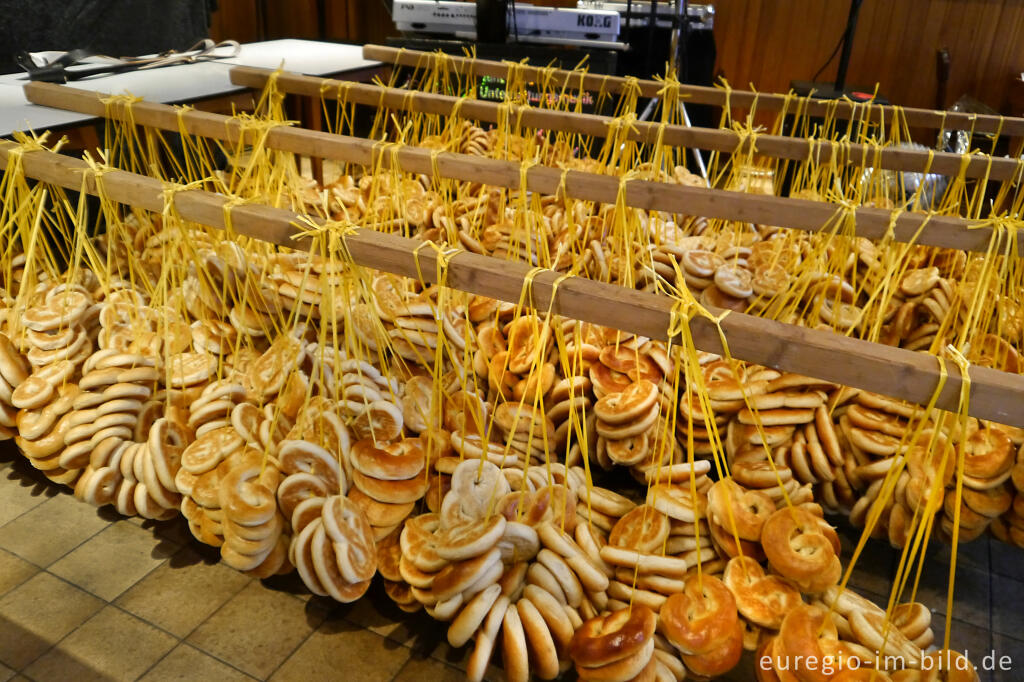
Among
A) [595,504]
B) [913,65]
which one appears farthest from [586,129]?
[913,65]

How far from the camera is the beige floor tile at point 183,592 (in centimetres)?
198

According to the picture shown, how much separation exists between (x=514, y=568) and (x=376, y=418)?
1.77 ft

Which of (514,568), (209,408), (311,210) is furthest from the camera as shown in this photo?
(311,210)

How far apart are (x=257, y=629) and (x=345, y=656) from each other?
0.88ft

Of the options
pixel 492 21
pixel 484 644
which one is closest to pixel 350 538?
pixel 484 644

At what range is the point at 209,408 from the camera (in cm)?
198

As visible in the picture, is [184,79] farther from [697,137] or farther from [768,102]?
[768,102]

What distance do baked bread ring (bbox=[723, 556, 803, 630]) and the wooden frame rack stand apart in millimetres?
571

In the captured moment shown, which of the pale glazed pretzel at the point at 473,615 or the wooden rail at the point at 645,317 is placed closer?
the wooden rail at the point at 645,317

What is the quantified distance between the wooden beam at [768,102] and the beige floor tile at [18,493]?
2765 millimetres

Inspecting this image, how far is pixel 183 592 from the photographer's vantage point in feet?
6.76

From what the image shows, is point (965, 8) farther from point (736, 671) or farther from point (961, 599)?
point (736, 671)

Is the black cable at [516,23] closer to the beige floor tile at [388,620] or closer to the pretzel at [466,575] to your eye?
the beige floor tile at [388,620]

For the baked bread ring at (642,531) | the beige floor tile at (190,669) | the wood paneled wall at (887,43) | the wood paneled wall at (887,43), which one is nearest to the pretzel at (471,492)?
the baked bread ring at (642,531)
